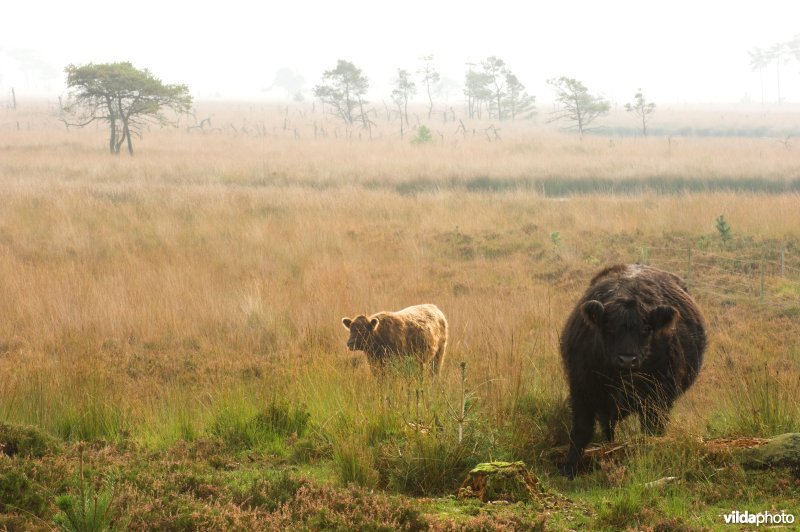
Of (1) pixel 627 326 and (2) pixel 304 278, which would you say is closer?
(1) pixel 627 326

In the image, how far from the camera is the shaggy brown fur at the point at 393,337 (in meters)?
8.89

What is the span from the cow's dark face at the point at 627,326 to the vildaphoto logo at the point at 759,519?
141cm

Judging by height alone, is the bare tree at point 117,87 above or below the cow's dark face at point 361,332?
above

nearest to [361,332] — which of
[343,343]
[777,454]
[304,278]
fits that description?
[343,343]

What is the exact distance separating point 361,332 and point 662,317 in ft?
12.7

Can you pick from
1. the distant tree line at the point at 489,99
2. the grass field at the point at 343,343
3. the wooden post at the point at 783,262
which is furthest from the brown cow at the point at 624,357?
the distant tree line at the point at 489,99

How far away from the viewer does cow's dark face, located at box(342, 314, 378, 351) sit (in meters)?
8.94

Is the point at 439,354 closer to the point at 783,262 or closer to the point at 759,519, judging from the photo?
the point at 759,519

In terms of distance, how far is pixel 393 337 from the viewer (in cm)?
902

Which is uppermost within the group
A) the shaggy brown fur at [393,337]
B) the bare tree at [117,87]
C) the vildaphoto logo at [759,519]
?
the bare tree at [117,87]

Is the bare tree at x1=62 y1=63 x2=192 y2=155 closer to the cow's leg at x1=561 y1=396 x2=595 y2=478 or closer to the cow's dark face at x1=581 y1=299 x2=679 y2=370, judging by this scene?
the cow's leg at x1=561 y1=396 x2=595 y2=478

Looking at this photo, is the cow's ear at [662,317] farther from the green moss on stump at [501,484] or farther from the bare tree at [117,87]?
the bare tree at [117,87]

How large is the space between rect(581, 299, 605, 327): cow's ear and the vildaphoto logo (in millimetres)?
1848

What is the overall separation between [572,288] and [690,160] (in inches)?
790
